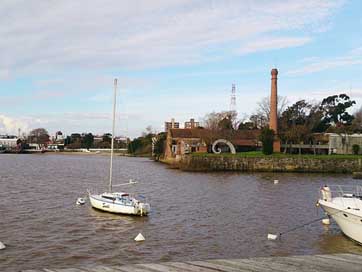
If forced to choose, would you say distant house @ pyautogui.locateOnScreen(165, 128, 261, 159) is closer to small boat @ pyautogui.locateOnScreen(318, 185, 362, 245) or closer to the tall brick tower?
the tall brick tower

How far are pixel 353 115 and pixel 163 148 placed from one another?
158 feet

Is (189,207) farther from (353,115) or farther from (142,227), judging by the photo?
(353,115)

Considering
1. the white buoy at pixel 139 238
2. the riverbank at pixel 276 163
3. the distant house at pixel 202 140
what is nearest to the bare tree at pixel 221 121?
the distant house at pixel 202 140

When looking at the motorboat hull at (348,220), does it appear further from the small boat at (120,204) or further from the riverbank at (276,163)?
the riverbank at (276,163)

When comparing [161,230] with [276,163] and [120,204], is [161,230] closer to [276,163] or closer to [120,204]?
[120,204]

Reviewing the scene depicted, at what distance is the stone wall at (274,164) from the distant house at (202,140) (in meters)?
14.2

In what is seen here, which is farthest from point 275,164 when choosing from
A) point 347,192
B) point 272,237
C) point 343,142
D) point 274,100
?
point 272,237

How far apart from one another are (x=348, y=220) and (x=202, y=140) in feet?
237

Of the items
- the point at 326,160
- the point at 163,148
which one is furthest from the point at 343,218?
the point at 163,148

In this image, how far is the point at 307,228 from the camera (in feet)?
80.2

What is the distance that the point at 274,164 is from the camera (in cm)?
7294

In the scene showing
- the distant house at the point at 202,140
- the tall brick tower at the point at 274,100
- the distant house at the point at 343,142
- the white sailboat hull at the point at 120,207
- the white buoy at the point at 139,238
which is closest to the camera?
the white buoy at the point at 139,238

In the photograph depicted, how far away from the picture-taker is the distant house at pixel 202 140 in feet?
299

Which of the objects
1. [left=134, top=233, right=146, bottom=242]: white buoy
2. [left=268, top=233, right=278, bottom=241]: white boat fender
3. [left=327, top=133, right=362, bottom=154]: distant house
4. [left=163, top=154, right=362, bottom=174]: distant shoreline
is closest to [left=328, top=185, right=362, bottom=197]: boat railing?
[left=268, top=233, right=278, bottom=241]: white boat fender
